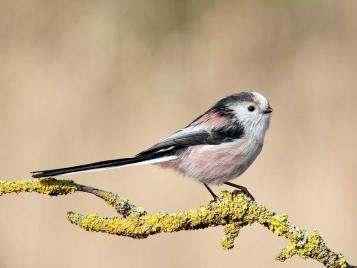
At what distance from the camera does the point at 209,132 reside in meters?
2.93

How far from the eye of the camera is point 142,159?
2525mm

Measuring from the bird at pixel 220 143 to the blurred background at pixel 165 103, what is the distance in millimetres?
1477

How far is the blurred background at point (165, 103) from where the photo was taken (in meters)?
4.41

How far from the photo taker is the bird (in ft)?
9.16

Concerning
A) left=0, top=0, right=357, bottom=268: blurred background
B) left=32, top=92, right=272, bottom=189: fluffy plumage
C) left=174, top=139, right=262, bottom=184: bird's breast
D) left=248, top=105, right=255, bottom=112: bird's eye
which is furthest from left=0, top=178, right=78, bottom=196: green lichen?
left=0, top=0, right=357, bottom=268: blurred background

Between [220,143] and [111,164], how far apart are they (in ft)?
2.52

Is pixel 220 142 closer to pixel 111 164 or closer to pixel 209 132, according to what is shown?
pixel 209 132

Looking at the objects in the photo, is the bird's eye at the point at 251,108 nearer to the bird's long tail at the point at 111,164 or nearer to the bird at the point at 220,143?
the bird at the point at 220,143

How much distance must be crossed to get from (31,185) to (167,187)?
288 centimetres

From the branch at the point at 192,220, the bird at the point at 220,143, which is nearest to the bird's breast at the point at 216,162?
the bird at the point at 220,143

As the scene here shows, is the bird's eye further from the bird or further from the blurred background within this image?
the blurred background

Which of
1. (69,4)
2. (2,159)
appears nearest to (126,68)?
(69,4)

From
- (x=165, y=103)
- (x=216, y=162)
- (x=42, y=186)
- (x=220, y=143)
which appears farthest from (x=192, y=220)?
(x=165, y=103)

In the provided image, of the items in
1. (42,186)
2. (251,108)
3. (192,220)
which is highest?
(251,108)
